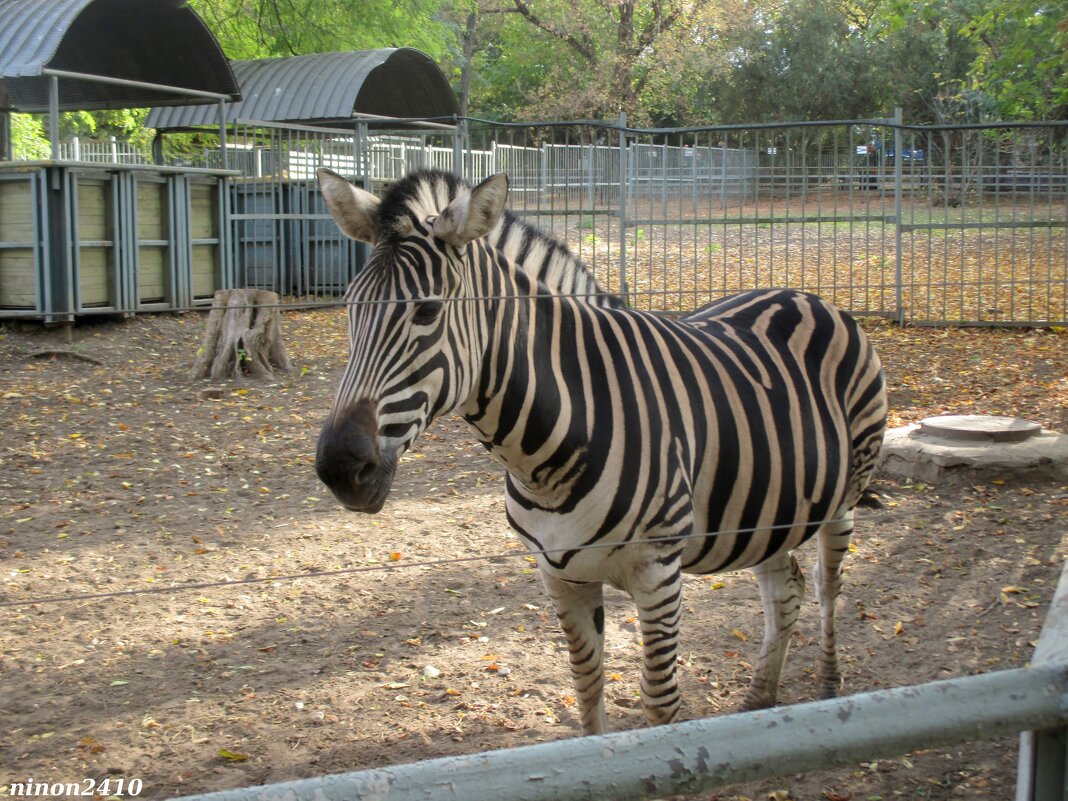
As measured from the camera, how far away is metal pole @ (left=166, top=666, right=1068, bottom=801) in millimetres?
1484

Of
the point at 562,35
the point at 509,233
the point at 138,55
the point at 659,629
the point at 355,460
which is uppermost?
the point at 562,35

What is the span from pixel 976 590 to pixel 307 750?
3.27 meters

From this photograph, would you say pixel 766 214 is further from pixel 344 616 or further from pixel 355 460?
pixel 355 460

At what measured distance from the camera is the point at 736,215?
42.7 ft

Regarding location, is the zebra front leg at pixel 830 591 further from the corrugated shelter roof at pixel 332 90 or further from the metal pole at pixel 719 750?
the corrugated shelter roof at pixel 332 90

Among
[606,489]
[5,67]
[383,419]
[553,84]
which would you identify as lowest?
[606,489]

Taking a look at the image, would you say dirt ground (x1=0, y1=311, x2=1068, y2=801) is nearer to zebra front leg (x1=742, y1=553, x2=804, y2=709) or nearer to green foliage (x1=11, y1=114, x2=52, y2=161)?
zebra front leg (x1=742, y1=553, x2=804, y2=709)

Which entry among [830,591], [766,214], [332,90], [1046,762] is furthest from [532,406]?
[332,90]

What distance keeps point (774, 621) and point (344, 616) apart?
203cm

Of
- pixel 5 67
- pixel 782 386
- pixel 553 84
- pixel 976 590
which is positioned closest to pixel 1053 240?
pixel 976 590

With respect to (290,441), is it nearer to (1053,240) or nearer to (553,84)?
(1053,240)

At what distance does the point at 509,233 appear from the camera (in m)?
3.27

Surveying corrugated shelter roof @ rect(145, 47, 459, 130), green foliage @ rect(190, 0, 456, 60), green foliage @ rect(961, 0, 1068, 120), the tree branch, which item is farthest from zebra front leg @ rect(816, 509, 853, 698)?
the tree branch

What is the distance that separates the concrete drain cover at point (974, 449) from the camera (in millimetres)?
6367
